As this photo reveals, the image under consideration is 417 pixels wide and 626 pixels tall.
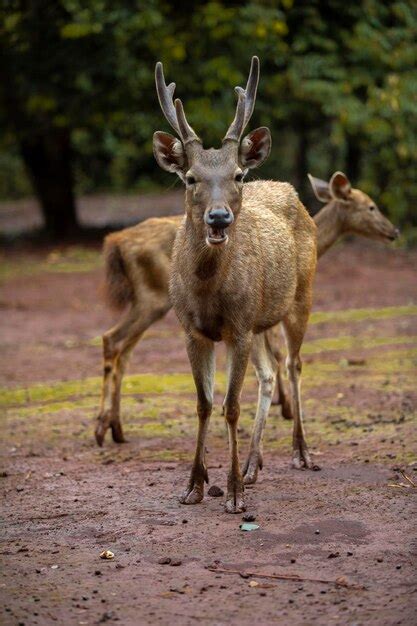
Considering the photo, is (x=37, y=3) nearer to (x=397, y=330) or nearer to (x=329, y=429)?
(x=397, y=330)

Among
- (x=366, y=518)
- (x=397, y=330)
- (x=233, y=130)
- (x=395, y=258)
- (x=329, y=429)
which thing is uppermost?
(x=233, y=130)

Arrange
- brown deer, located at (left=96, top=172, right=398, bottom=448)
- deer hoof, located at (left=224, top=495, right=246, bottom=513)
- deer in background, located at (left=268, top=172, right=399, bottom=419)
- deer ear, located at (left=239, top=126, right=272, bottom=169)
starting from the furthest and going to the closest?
deer in background, located at (left=268, top=172, right=399, bottom=419) → brown deer, located at (left=96, top=172, right=398, bottom=448) → deer ear, located at (left=239, top=126, right=272, bottom=169) → deer hoof, located at (left=224, top=495, right=246, bottom=513)

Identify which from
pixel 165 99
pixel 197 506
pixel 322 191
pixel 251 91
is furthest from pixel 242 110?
pixel 322 191

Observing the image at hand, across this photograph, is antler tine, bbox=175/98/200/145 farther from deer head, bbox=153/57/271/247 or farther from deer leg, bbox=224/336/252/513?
deer leg, bbox=224/336/252/513

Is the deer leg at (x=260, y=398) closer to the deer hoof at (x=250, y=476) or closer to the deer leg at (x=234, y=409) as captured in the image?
the deer hoof at (x=250, y=476)

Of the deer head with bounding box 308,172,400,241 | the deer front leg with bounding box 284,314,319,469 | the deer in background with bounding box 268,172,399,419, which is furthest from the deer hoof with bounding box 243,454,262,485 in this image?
the deer head with bounding box 308,172,400,241

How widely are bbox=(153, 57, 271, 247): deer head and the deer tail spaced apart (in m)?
2.31

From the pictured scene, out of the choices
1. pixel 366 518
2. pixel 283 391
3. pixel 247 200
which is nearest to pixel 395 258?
pixel 283 391

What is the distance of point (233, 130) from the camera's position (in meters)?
6.82

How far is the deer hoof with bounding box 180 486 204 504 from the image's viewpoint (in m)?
6.73

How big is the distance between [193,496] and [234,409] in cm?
54

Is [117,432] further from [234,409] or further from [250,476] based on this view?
[234,409]

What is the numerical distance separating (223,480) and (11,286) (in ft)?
34.0

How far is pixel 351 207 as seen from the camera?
35.5 ft
